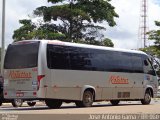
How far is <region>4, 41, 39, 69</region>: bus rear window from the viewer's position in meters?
23.5

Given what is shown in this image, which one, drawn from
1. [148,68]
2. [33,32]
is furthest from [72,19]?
[148,68]

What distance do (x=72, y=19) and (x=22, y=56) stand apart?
82.5 ft

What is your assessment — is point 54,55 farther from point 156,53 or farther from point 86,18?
point 156,53

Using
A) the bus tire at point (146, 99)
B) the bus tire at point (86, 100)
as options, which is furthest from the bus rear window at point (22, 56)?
the bus tire at point (146, 99)

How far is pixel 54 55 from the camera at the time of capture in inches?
941

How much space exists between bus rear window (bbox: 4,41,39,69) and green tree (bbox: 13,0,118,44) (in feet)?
76.0

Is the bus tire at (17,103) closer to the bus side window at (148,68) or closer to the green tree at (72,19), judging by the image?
the bus side window at (148,68)

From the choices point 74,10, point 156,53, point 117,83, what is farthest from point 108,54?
point 156,53

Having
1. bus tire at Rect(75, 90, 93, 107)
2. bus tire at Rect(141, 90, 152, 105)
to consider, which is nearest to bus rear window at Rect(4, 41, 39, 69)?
bus tire at Rect(75, 90, 93, 107)

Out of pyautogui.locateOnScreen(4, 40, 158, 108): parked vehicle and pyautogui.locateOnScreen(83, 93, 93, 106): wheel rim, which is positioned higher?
pyautogui.locateOnScreen(4, 40, 158, 108): parked vehicle

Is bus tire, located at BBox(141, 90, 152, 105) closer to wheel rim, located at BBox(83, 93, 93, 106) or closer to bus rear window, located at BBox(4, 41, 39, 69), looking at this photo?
wheel rim, located at BBox(83, 93, 93, 106)

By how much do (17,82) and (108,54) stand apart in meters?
5.72

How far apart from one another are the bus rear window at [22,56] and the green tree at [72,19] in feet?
76.0

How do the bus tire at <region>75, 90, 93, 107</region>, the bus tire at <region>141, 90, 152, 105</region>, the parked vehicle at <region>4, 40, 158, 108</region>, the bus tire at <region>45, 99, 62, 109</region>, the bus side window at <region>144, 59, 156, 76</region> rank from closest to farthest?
1. the parked vehicle at <region>4, 40, 158, 108</region>
2. the bus tire at <region>45, 99, 62, 109</region>
3. the bus tire at <region>75, 90, 93, 107</region>
4. the bus tire at <region>141, 90, 152, 105</region>
5. the bus side window at <region>144, 59, 156, 76</region>
